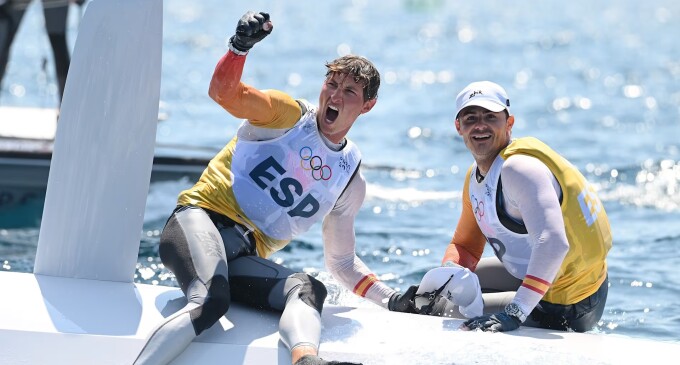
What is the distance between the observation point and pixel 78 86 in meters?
3.80

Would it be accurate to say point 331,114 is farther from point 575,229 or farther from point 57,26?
point 57,26

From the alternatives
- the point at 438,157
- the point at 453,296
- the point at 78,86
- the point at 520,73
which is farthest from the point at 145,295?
the point at 520,73

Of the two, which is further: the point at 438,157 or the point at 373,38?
the point at 373,38

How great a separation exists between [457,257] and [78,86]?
146 centimetres

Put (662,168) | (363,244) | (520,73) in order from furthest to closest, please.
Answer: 1. (520,73)
2. (662,168)
3. (363,244)

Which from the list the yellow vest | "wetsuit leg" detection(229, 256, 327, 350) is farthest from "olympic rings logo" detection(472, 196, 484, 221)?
"wetsuit leg" detection(229, 256, 327, 350)

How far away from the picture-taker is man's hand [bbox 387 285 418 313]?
13.0ft

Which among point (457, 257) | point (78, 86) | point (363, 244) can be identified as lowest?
point (363, 244)

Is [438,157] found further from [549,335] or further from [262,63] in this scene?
[262,63]

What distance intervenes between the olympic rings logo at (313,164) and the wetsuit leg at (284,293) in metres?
0.35

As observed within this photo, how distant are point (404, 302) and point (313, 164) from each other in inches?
22.6

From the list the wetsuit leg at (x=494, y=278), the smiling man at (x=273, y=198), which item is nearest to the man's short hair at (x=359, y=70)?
the smiling man at (x=273, y=198)

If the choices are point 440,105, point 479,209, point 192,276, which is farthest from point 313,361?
point 440,105

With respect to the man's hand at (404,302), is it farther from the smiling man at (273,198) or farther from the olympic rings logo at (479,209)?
the olympic rings logo at (479,209)
